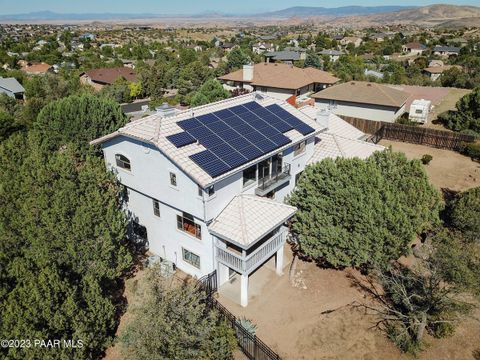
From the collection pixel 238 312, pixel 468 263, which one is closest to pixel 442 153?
pixel 468 263

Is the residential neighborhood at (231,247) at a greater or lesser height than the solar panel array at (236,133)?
→ lesser

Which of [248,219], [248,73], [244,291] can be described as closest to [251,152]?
[248,219]

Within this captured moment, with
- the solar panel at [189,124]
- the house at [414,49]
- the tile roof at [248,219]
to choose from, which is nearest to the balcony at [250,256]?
the tile roof at [248,219]

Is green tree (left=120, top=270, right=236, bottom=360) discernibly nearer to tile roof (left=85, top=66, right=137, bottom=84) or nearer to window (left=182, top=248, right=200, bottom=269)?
window (left=182, top=248, right=200, bottom=269)

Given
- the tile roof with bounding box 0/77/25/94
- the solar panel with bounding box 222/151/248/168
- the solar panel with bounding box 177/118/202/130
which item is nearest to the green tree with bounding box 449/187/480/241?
the solar panel with bounding box 222/151/248/168

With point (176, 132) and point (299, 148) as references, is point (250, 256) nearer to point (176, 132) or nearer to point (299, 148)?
point (176, 132)

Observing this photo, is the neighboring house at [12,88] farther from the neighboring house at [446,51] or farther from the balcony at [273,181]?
the neighboring house at [446,51]
